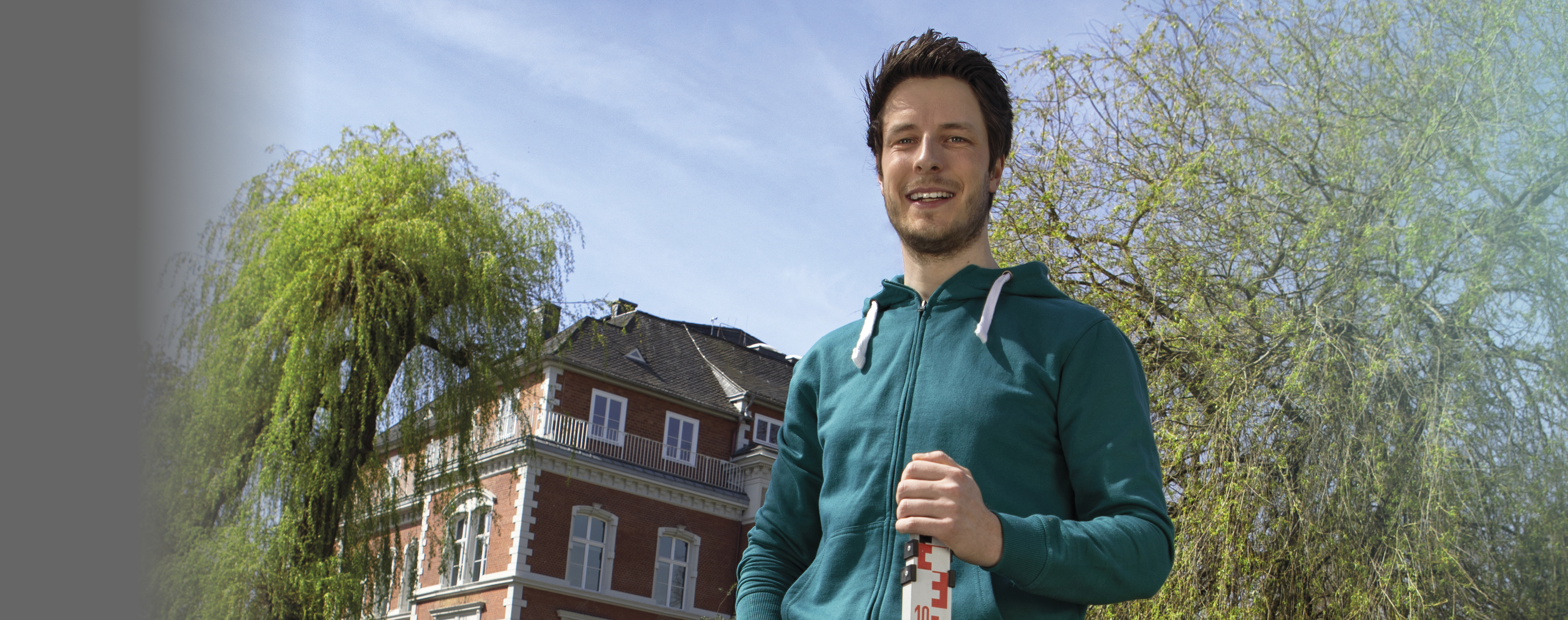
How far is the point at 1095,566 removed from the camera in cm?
150

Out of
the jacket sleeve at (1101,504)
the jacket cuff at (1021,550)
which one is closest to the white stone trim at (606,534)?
the jacket sleeve at (1101,504)

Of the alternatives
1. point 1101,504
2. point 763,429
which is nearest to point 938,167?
point 1101,504

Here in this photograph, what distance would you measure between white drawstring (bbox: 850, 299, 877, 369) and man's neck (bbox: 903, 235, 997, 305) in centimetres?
8

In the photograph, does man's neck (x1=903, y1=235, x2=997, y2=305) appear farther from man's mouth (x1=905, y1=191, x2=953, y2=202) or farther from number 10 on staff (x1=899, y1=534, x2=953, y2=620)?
number 10 on staff (x1=899, y1=534, x2=953, y2=620)

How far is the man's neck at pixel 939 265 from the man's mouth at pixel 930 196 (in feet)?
0.34

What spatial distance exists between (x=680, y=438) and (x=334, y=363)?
19205 mm

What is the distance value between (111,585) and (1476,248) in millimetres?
9044

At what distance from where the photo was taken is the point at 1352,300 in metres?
8.98

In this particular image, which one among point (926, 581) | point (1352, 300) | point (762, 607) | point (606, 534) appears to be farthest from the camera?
point (606, 534)

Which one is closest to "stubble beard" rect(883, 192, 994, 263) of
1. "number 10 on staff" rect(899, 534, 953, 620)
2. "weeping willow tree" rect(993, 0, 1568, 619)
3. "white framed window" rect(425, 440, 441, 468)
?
"number 10 on staff" rect(899, 534, 953, 620)

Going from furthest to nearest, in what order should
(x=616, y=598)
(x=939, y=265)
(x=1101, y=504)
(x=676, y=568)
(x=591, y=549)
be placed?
(x=676, y=568) < (x=591, y=549) < (x=616, y=598) < (x=939, y=265) < (x=1101, y=504)

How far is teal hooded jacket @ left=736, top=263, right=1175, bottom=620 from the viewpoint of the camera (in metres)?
1.54

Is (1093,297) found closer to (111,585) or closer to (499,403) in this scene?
(499,403)

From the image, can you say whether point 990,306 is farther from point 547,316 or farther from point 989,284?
point 547,316
